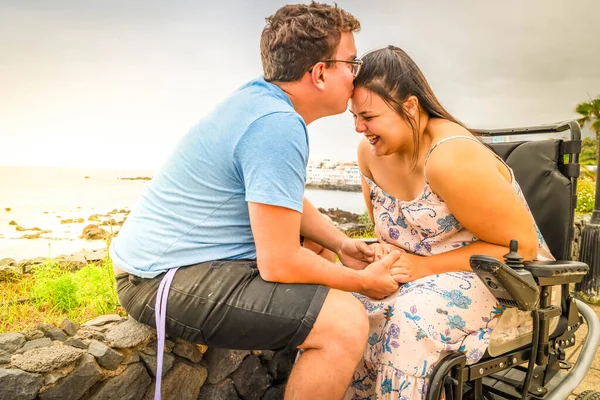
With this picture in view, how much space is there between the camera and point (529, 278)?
141cm

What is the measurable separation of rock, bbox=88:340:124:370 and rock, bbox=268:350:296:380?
790 mm

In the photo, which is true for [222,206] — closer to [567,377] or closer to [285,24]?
[285,24]

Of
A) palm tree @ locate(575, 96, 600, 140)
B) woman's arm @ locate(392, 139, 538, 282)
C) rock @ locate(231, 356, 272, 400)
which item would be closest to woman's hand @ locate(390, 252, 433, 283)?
woman's arm @ locate(392, 139, 538, 282)

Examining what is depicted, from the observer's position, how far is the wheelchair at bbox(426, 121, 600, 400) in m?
1.43

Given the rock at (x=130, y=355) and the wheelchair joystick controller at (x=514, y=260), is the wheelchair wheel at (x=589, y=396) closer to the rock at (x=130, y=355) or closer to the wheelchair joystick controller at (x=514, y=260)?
the wheelchair joystick controller at (x=514, y=260)

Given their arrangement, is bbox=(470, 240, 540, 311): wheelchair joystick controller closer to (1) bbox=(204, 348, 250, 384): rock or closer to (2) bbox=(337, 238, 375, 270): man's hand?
(2) bbox=(337, 238, 375, 270): man's hand

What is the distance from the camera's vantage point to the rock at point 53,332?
1.80 m

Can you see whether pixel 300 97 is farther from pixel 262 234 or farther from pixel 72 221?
pixel 72 221

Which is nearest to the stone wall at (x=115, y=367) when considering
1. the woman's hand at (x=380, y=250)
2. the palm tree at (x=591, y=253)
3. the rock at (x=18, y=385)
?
the rock at (x=18, y=385)

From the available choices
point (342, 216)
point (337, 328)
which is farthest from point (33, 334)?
point (342, 216)

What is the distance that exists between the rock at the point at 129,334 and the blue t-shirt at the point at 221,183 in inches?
11.0

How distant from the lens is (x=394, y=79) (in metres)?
1.81

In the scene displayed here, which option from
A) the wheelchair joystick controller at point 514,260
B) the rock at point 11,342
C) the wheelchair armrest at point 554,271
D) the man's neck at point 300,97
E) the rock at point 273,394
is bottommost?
the rock at point 273,394

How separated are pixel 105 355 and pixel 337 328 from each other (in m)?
0.84
